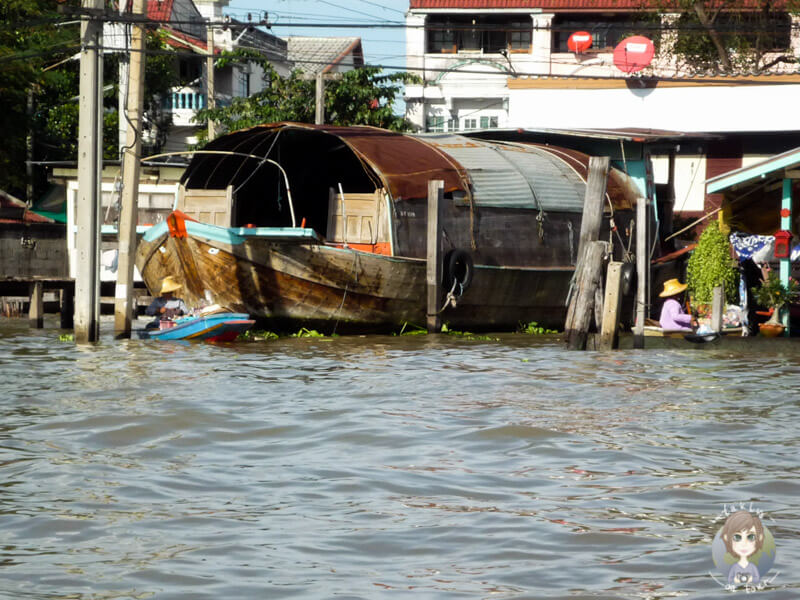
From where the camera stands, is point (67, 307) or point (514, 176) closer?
point (514, 176)

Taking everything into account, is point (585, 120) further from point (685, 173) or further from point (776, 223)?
point (776, 223)

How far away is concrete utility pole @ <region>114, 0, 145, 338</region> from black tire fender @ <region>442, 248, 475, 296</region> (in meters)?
5.27

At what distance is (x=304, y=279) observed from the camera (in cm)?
1973

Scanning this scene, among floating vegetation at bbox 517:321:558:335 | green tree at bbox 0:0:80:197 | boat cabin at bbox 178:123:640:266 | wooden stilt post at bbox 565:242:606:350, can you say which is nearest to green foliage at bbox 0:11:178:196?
green tree at bbox 0:0:80:197

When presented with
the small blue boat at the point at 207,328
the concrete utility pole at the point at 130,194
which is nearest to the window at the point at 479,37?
the concrete utility pole at the point at 130,194

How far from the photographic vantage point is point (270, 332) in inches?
803

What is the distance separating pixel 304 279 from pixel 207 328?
2055 millimetres

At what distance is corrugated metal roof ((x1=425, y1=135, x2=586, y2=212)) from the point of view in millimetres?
21297

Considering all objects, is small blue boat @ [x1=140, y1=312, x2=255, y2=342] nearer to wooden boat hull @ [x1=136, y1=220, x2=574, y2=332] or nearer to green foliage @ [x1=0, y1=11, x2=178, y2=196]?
wooden boat hull @ [x1=136, y1=220, x2=574, y2=332]

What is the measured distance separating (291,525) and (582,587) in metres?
1.87

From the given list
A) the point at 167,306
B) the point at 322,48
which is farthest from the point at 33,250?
the point at 322,48

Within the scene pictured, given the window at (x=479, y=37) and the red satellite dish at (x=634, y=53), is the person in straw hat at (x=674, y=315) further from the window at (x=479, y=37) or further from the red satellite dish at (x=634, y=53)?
the window at (x=479, y=37)

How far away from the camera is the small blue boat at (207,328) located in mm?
18359

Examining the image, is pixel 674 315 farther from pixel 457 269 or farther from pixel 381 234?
pixel 381 234
